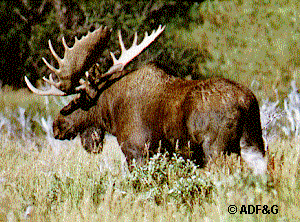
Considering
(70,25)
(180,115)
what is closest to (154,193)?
(180,115)

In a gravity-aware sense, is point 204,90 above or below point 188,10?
above

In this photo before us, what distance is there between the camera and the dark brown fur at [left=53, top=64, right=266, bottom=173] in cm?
370

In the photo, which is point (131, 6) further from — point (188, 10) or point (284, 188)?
point (284, 188)

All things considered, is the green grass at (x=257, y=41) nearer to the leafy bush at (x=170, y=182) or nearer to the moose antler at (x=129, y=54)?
the moose antler at (x=129, y=54)

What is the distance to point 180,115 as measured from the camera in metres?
3.91

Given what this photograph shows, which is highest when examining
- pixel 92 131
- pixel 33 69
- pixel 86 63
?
pixel 86 63

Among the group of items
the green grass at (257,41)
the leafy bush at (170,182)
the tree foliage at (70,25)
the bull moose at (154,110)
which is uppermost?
the bull moose at (154,110)

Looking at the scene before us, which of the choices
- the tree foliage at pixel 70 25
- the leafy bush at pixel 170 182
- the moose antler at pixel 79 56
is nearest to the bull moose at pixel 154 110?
the moose antler at pixel 79 56

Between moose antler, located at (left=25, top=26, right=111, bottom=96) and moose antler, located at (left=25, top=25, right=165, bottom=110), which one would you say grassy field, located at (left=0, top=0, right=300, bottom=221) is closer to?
moose antler, located at (left=25, top=25, right=165, bottom=110)

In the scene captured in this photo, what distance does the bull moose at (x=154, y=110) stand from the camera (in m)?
3.71

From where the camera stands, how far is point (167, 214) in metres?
3.43

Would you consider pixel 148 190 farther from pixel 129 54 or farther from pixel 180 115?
pixel 129 54

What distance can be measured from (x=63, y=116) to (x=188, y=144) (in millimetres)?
1872

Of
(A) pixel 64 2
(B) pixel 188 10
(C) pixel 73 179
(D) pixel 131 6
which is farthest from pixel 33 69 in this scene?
(C) pixel 73 179
